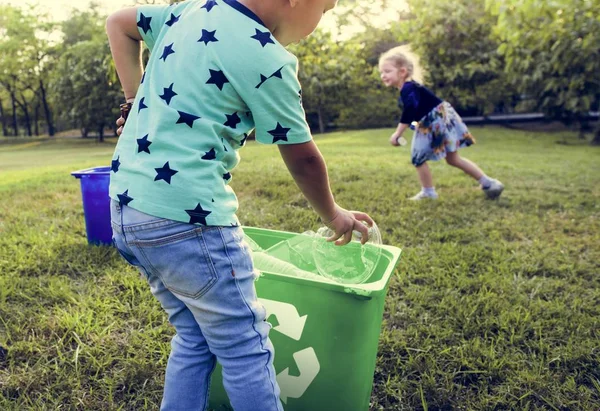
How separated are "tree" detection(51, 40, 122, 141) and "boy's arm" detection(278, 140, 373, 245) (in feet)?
69.7

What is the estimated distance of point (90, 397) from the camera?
56.9 inches

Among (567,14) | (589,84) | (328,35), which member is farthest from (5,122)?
(567,14)

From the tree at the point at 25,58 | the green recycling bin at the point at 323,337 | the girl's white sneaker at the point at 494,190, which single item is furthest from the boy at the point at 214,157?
the tree at the point at 25,58

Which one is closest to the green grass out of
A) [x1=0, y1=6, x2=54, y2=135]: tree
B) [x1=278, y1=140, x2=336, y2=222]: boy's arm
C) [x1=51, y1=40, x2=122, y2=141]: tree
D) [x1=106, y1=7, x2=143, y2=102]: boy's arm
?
[x1=278, y1=140, x2=336, y2=222]: boy's arm

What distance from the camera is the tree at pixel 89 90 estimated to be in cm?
2102

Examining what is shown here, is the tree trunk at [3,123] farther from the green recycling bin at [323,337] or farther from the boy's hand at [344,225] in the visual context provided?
the boy's hand at [344,225]

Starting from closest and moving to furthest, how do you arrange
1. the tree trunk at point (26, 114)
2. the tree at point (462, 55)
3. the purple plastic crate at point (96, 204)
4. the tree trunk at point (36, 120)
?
the purple plastic crate at point (96, 204) → the tree at point (462, 55) → the tree trunk at point (26, 114) → the tree trunk at point (36, 120)

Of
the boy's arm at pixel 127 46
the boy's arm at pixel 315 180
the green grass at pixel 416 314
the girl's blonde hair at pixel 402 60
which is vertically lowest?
the green grass at pixel 416 314

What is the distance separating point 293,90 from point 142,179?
35cm

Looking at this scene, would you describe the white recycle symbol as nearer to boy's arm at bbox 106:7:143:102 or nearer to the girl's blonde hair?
boy's arm at bbox 106:7:143:102

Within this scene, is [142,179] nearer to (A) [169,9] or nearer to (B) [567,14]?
(A) [169,9]

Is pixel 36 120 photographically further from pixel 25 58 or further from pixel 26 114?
pixel 25 58

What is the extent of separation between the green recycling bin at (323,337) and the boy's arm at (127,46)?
66cm

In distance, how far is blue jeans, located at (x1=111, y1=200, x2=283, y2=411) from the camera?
99 cm
